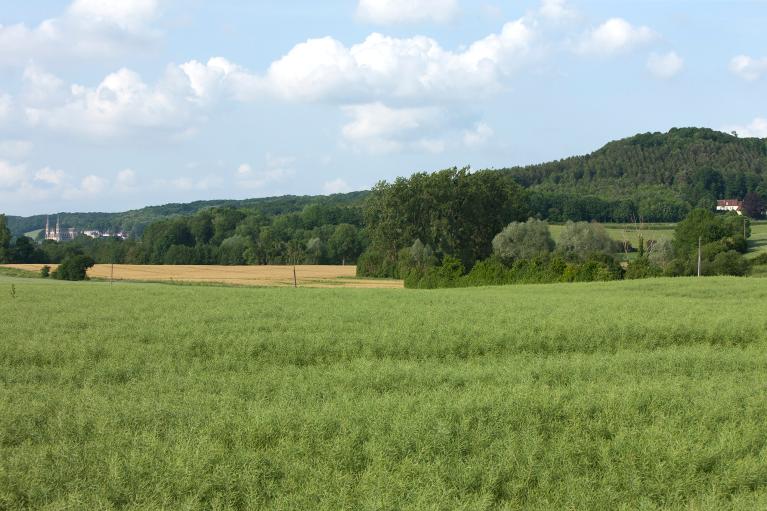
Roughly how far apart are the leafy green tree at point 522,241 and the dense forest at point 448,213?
2.80m

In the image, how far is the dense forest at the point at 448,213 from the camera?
8306cm

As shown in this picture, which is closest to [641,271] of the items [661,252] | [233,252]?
[661,252]

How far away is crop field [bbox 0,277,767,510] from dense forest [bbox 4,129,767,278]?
4880cm

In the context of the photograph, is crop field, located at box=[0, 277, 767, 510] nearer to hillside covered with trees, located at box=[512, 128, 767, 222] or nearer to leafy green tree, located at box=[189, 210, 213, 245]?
hillside covered with trees, located at box=[512, 128, 767, 222]

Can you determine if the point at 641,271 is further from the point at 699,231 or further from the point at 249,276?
the point at 249,276

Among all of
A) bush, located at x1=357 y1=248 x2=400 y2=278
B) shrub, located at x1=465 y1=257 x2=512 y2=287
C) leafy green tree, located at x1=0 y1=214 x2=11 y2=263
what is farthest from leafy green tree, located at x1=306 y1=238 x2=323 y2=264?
shrub, located at x1=465 y1=257 x2=512 y2=287

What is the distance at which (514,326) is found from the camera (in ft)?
59.3

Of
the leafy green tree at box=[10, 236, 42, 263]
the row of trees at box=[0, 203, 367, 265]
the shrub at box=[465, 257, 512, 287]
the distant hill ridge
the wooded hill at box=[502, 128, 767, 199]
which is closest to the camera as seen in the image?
the shrub at box=[465, 257, 512, 287]

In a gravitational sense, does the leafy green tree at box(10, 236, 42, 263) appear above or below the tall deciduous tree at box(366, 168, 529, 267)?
below

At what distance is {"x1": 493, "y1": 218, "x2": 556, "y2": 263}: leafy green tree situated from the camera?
250 feet

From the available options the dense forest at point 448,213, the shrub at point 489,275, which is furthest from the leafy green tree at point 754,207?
the shrub at point 489,275

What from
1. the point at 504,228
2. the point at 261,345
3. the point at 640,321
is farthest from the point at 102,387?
the point at 504,228

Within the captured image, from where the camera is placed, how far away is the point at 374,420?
8898 millimetres

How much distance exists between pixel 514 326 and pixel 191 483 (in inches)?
473
